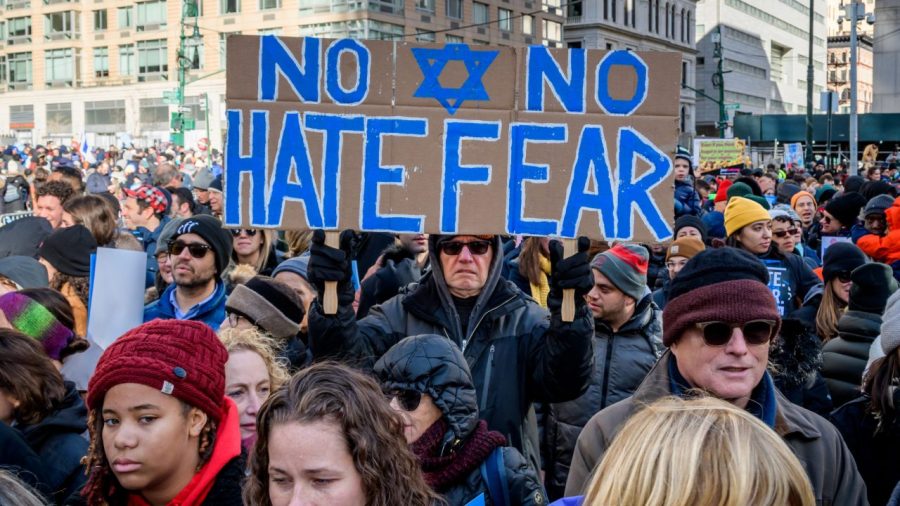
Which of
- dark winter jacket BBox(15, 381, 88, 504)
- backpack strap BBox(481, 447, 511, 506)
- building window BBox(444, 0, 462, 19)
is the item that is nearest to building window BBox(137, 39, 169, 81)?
building window BBox(444, 0, 462, 19)

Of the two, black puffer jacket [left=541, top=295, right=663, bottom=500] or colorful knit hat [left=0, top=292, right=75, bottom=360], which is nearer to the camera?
colorful knit hat [left=0, top=292, right=75, bottom=360]

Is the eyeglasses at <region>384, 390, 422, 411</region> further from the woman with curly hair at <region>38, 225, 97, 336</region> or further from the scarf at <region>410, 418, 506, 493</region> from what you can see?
the woman with curly hair at <region>38, 225, 97, 336</region>

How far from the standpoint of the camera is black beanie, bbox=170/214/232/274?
5.41 metres

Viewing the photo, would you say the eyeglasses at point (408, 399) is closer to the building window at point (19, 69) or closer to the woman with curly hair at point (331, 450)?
the woman with curly hair at point (331, 450)

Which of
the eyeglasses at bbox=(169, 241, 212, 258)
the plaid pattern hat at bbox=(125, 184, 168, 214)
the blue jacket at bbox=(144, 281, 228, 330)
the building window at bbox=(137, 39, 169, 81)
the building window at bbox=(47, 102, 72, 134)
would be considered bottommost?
the blue jacket at bbox=(144, 281, 228, 330)

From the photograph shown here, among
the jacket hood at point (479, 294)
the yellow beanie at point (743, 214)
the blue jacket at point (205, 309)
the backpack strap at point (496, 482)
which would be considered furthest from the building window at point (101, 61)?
the backpack strap at point (496, 482)

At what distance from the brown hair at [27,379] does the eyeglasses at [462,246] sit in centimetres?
155

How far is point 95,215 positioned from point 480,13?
62.6 meters

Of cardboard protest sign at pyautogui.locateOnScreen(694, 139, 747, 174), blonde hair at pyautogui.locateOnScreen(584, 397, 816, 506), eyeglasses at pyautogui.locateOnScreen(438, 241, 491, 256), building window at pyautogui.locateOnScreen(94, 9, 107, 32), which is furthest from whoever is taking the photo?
building window at pyautogui.locateOnScreen(94, 9, 107, 32)

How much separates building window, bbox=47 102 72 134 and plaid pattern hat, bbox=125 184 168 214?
213 feet

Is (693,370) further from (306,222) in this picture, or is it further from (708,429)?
(306,222)

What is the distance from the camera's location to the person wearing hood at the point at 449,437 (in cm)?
305

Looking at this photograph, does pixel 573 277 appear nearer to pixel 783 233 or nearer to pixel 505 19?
pixel 783 233

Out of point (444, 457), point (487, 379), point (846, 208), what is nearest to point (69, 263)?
point (487, 379)
